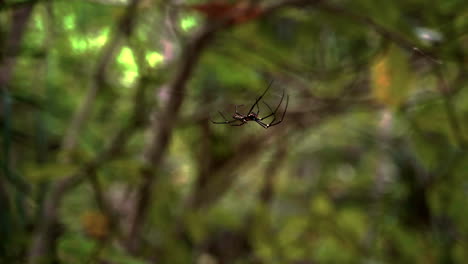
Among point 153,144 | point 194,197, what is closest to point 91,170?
point 153,144

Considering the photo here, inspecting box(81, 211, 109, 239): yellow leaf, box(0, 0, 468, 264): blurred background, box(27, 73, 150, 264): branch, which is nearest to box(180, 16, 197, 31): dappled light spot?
box(0, 0, 468, 264): blurred background

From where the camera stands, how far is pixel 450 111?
102 cm

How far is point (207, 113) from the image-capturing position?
1.26 m

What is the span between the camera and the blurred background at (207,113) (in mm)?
948

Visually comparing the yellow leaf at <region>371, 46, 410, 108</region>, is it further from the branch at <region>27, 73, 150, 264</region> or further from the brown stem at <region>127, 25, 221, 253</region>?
the branch at <region>27, 73, 150, 264</region>

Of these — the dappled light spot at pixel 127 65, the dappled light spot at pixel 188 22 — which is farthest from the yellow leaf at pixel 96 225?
the dappled light spot at pixel 188 22

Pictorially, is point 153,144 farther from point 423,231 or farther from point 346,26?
point 423,231

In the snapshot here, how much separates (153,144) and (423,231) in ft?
2.83

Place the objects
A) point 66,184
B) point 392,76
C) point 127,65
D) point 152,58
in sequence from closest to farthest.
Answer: point 392,76 < point 66,184 < point 152,58 < point 127,65

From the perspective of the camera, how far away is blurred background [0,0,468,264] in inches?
37.3

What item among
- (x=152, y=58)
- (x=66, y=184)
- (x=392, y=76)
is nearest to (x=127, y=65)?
(x=152, y=58)

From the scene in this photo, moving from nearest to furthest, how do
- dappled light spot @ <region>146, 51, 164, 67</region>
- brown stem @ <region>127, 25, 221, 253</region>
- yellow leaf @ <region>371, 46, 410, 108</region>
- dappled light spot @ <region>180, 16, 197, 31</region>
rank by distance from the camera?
yellow leaf @ <region>371, 46, 410, 108</region> < brown stem @ <region>127, 25, 221, 253</region> < dappled light spot @ <region>146, 51, 164, 67</region> < dappled light spot @ <region>180, 16, 197, 31</region>

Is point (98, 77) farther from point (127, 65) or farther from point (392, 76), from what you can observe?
point (392, 76)

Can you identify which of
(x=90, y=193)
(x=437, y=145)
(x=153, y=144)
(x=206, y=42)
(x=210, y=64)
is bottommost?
(x=90, y=193)
